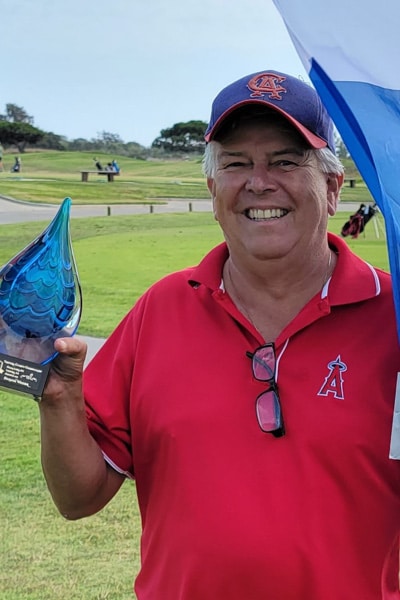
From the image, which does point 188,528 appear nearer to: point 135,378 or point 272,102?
point 135,378

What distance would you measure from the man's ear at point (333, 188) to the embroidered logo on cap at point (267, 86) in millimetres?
249

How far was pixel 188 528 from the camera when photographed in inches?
81.0

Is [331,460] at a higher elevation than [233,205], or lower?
lower

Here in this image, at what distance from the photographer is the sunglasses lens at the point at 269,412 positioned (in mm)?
1982

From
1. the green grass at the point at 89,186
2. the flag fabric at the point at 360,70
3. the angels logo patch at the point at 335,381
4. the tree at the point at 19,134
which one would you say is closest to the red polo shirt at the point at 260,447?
the angels logo patch at the point at 335,381

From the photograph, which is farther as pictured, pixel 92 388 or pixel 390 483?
pixel 92 388

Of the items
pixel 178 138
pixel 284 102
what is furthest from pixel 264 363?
pixel 178 138

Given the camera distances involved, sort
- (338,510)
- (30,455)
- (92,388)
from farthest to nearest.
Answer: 1. (30,455)
2. (92,388)
3. (338,510)

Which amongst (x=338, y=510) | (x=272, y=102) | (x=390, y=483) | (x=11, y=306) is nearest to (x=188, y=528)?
(x=338, y=510)

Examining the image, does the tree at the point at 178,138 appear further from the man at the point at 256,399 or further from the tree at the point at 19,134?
the man at the point at 256,399

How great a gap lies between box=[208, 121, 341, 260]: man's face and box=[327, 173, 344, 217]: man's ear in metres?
0.02

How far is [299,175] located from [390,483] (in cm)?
76

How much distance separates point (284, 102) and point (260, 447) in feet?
2.74

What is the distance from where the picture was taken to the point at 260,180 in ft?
7.00
